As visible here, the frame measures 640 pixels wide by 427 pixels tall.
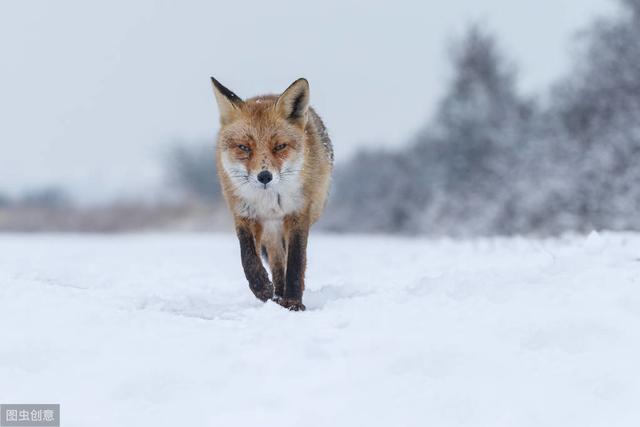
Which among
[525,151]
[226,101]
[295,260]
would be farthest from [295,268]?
[525,151]

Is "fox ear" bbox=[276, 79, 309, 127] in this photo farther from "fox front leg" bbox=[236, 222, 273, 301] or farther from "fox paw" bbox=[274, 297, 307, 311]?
"fox paw" bbox=[274, 297, 307, 311]

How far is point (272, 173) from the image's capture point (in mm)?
6234

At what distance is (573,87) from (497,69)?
8.84 metres

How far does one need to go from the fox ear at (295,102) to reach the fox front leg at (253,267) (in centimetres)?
115

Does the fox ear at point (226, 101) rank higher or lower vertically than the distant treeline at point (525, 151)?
lower

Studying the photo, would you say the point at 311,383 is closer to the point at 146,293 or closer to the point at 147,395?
the point at 147,395

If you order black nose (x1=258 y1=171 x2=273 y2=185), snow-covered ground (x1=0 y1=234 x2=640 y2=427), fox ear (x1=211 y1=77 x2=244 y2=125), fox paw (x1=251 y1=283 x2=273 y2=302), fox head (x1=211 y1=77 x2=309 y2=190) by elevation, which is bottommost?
snow-covered ground (x1=0 y1=234 x2=640 y2=427)

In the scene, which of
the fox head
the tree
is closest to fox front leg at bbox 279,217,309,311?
the fox head

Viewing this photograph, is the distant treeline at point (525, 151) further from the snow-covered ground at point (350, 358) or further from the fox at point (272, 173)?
the snow-covered ground at point (350, 358)

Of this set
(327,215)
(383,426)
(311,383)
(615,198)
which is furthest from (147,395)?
(327,215)

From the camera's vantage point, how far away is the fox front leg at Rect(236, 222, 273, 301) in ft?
22.7

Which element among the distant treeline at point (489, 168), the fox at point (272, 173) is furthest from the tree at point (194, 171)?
the fox at point (272, 173)

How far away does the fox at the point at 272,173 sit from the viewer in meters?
6.39

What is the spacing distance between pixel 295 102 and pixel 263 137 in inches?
22.5
